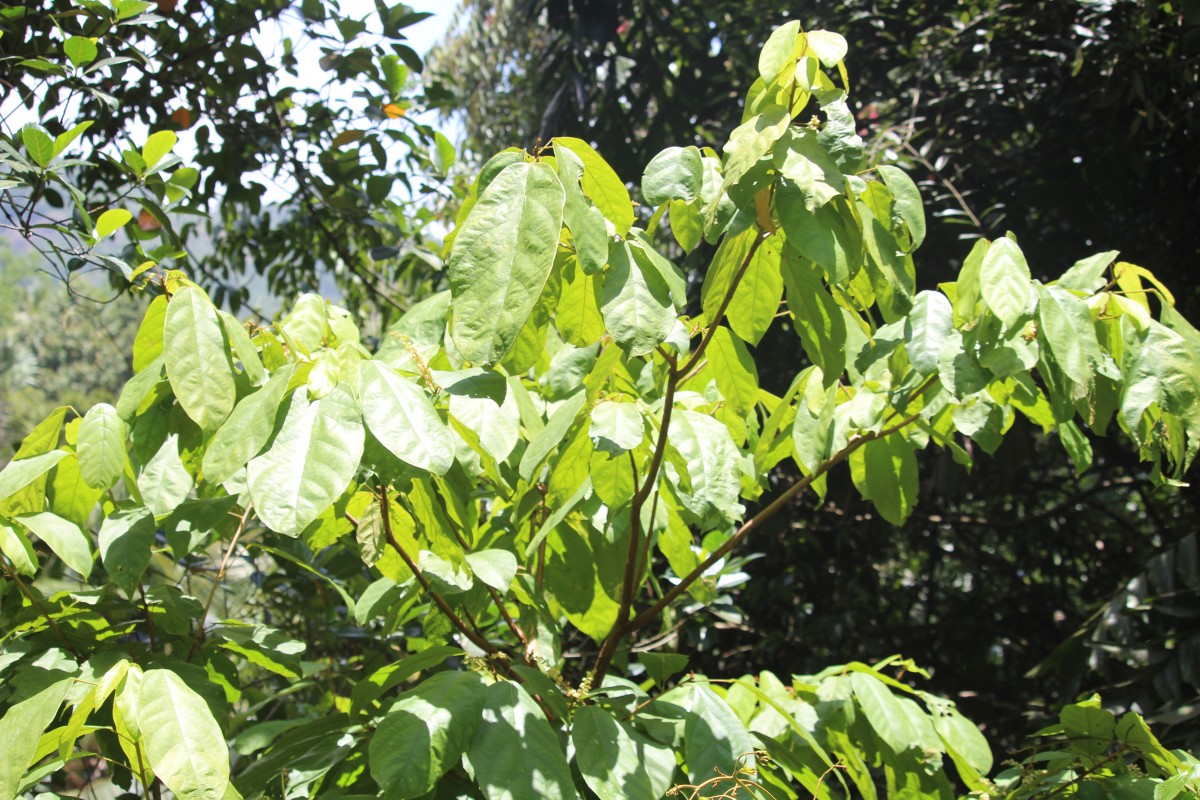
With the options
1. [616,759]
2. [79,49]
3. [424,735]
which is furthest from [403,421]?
[79,49]

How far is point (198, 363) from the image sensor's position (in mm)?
792

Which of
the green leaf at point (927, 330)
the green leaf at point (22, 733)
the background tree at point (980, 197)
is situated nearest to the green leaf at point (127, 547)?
the green leaf at point (22, 733)

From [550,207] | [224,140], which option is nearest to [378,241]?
[224,140]

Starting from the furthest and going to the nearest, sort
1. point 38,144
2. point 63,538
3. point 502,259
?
point 38,144, point 63,538, point 502,259

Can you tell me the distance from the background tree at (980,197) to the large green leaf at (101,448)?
1483 mm

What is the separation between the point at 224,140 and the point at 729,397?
5.89 feet

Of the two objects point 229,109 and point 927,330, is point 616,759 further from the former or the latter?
point 229,109

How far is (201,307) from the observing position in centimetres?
83

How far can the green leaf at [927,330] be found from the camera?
0.89m

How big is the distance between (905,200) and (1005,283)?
0.43 ft

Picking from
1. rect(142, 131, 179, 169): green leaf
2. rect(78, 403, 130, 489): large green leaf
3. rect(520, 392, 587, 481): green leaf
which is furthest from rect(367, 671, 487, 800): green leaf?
rect(142, 131, 179, 169): green leaf

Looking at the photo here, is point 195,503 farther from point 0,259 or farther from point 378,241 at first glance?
point 0,259

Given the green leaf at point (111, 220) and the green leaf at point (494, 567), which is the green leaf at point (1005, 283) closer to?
the green leaf at point (494, 567)

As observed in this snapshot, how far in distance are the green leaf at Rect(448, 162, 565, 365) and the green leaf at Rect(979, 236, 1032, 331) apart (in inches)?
16.3
